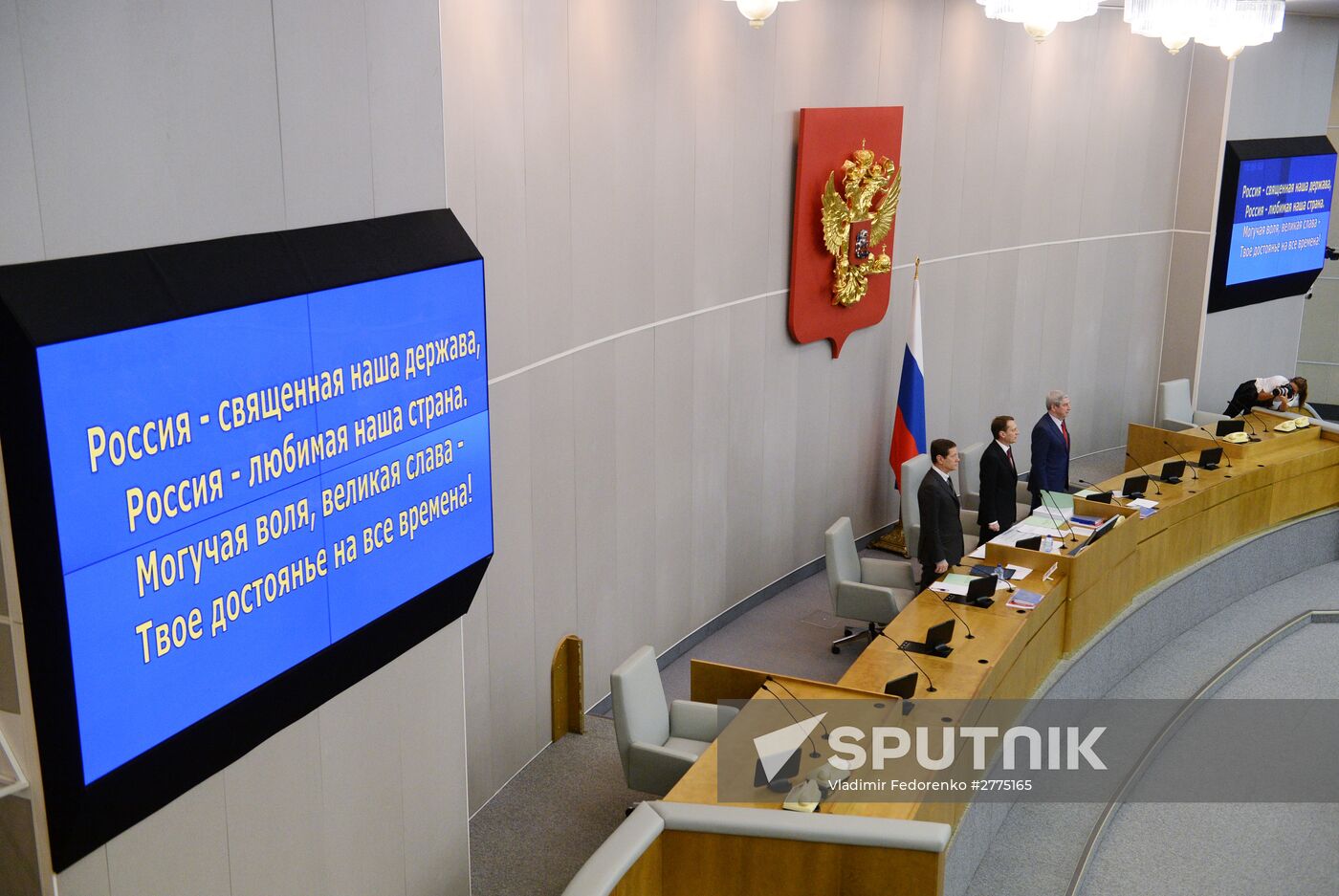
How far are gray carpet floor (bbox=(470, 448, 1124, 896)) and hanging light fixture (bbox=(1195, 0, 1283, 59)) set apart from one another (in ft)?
14.3

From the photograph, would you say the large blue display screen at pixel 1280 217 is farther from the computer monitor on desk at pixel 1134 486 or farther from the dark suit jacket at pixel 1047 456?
the computer monitor on desk at pixel 1134 486

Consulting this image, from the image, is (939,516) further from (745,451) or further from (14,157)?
(14,157)

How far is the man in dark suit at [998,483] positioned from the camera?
7965 millimetres

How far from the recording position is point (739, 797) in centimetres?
462

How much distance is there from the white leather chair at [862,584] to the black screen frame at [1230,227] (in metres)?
6.45

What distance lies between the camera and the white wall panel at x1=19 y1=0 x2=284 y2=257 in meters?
2.71

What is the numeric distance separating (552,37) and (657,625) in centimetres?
349

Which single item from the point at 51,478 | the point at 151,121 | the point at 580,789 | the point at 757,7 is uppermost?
the point at 757,7

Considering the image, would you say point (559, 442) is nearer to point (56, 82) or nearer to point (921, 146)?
point (56, 82)

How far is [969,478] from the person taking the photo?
30.7 ft

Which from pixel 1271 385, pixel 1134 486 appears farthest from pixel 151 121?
pixel 1271 385

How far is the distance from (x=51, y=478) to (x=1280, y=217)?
12730 millimetres

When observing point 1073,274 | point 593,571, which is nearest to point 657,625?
point 593,571

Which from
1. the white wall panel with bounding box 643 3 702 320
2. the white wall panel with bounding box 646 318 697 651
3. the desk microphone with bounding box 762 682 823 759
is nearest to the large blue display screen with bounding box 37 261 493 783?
the desk microphone with bounding box 762 682 823 759
